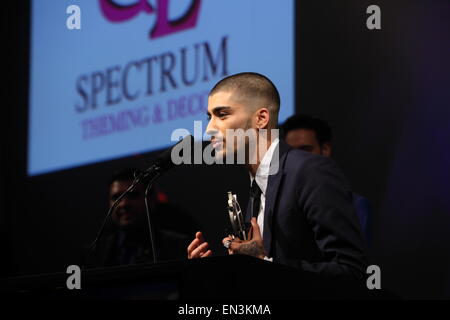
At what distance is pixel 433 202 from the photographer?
363 centimetres

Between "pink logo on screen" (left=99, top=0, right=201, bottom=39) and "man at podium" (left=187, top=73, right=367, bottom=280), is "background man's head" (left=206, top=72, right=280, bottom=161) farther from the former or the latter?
"pink logo on screen" (left=99, top=0, right=201, bottom=39)

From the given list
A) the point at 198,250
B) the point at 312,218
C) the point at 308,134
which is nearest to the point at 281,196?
the point at 312,218

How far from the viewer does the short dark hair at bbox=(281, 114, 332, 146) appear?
3668mm

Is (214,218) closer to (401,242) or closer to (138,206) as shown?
(138,206)

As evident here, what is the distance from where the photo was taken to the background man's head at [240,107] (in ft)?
8.48

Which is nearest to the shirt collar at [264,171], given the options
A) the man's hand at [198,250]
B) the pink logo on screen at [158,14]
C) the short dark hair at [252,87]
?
the short dark hair at [252,87]

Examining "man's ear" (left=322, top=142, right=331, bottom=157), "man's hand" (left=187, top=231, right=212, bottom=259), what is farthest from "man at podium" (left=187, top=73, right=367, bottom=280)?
"man's ear" (left=322, top=142, right=331, bottom=157)

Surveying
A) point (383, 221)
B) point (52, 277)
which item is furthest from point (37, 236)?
point (52, 277)

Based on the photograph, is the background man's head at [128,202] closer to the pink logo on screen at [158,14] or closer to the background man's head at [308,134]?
the pink logo on screen at [158,14]

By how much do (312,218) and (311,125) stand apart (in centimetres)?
Result: 148

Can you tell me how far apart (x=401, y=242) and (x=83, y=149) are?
247 cm

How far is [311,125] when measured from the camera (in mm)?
3660

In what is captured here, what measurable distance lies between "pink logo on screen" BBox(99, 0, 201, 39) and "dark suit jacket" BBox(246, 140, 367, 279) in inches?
92.6

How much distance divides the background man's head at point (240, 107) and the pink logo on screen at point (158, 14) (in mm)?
1964
